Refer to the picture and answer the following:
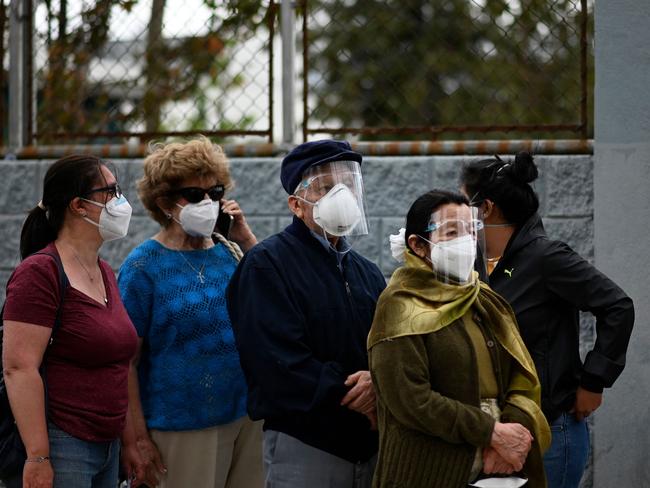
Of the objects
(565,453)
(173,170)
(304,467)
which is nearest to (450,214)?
(304,467)

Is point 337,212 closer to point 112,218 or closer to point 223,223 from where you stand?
point 112,218

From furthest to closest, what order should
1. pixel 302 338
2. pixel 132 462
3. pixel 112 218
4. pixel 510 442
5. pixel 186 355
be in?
pixel 186 355
pixel 132 462
pixel 112 218
pixel 302 338
pixel 510 442

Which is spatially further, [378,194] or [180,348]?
[378,194]

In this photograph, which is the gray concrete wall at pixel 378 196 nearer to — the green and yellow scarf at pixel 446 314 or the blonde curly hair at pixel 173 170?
the blonde curly hair at pixel 173 170

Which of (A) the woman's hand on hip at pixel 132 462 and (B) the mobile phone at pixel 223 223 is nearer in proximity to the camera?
(A) the woman's hand on hip at pixel 132 462

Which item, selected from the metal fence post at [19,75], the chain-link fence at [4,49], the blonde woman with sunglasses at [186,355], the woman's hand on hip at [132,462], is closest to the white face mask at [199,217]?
the blonde woman with sunglasses at [186,355]

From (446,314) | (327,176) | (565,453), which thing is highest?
(327,176)

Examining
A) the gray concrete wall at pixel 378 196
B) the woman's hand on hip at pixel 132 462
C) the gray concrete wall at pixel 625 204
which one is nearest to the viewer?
the woman's hand on hip at pixel 132 462

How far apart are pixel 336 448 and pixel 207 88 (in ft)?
11.2

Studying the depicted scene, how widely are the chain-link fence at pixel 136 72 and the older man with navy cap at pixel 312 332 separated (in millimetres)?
2481

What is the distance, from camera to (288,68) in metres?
5.93

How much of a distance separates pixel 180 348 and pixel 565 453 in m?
1.48

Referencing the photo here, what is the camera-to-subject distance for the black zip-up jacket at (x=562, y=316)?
3764 millimetres

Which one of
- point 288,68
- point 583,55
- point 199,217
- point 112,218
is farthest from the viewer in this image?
point 288,68
